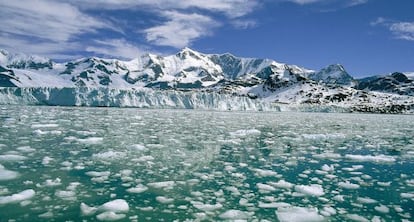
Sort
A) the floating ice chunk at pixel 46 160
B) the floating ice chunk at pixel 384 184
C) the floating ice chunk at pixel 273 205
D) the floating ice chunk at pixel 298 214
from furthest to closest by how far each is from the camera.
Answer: the floating ice chunk at pixel 46 160
the floating ice chunk at pixel 384 184
the floating ice chunk at pixel 273 205
the floating ice chunk at pixel 298 214

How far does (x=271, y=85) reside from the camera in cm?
17588

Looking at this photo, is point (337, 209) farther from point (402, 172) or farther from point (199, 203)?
point (402, 172)

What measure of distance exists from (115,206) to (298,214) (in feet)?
9.93

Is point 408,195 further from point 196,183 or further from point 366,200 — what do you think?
point 196,183

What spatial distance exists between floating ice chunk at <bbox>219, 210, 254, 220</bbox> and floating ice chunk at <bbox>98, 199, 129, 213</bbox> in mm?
1602

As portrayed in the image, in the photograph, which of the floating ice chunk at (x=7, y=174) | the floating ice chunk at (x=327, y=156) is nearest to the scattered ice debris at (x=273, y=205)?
the floating ice chunk at (x=7, y=174)

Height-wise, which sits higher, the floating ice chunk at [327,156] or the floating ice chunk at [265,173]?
the floating ice chunk at [265,173]

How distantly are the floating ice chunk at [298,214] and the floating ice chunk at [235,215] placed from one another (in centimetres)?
51

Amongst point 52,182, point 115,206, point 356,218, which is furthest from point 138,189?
point 356,218

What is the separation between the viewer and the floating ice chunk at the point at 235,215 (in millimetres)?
6055

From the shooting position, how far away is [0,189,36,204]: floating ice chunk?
653 centimetres

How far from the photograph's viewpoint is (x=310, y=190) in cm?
787

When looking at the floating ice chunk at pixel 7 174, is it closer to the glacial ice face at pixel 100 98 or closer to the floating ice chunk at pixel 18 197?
the floating ice chunk at pixel 18 197

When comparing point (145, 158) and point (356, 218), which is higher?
point (145, 158)
